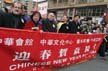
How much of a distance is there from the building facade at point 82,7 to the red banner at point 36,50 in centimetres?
3398

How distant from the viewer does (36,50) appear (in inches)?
325

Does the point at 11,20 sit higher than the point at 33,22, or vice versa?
the point at 11,20

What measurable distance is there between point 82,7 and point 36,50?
141ft

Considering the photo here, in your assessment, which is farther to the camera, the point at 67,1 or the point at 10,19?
the point at 67,1

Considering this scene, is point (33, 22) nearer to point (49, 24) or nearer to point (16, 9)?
point (16, 9)

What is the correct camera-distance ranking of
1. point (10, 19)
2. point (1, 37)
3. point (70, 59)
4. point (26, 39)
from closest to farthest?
point (1, 37) < point (26, 39) < point (10, 19) < point (70, 59)

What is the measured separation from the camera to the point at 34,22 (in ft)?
30.6

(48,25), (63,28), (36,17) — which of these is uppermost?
(36,17)

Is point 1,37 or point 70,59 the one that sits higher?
point 1,37

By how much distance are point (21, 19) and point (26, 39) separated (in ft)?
4.96

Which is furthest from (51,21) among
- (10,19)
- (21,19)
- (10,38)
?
(10,38)

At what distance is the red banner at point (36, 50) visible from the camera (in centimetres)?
728

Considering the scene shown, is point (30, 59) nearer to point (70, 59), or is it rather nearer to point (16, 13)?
point (16, 13)

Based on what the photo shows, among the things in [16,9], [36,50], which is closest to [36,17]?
[16,9]
